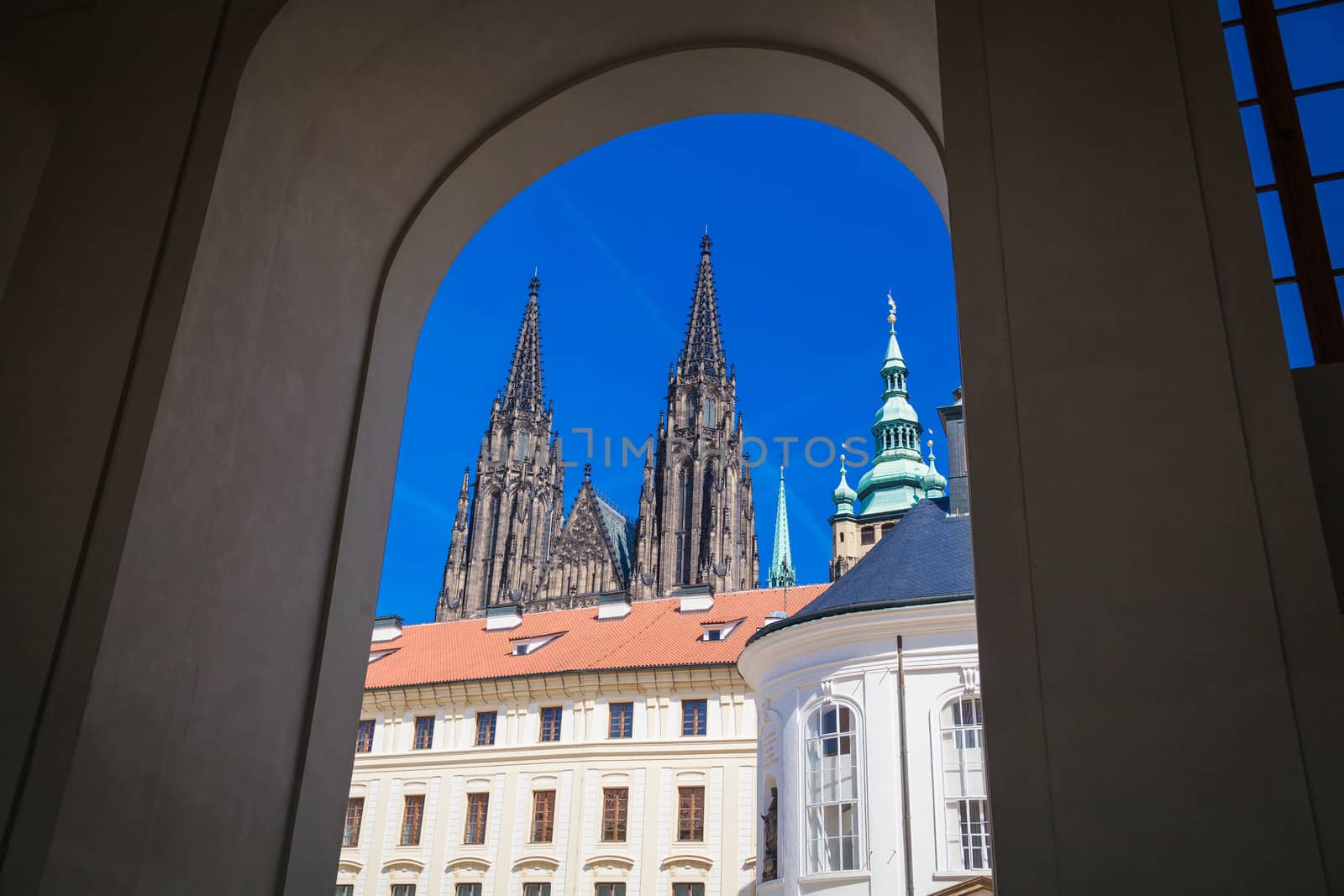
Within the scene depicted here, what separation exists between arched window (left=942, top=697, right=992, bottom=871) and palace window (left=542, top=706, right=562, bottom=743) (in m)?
13.7

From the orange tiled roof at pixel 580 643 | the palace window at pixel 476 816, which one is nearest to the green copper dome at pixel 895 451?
the orange tiled roof at pixel 580 643

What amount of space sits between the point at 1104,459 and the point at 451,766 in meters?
27.7

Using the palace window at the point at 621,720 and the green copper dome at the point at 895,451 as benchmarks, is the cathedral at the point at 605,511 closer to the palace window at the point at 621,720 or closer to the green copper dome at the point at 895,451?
the green copper dome at the point at 895,451

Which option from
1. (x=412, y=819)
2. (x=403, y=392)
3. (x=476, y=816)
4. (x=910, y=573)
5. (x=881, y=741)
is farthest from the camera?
(x=412, y=819)

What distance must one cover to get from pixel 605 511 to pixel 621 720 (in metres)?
48.1

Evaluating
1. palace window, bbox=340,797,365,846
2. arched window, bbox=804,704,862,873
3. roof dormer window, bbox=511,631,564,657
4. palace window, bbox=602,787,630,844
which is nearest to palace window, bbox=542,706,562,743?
palace window, bbox=602,787,630,844

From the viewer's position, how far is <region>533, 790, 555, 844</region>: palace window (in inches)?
1069

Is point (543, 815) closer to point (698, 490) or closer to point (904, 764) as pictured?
point (904, 764)

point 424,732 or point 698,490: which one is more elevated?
point 698,490

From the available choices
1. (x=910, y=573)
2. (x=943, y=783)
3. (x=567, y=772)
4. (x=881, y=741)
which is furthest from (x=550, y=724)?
(x=943, y=783)

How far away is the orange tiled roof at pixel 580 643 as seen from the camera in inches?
1117

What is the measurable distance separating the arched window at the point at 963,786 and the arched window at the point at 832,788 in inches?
49.9

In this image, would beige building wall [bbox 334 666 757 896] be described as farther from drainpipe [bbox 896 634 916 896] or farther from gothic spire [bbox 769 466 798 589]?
gothic spire [bbox 769 466 798 589]

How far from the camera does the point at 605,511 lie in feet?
247
